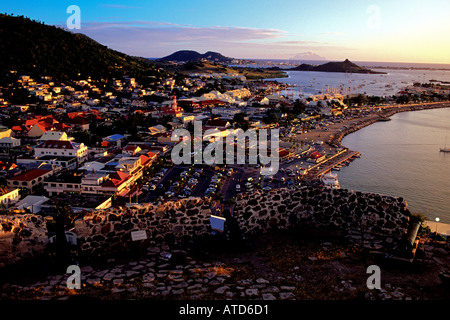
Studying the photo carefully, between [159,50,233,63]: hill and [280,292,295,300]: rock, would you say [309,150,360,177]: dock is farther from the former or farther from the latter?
[159,50,233,63]: hill

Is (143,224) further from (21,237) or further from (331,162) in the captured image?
(331,162)

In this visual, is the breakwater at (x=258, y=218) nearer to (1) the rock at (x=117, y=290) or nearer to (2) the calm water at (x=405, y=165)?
(1) the rock at (x=117, y=290)

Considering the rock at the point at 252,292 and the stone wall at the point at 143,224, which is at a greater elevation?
the stone wall at the point at 143,224

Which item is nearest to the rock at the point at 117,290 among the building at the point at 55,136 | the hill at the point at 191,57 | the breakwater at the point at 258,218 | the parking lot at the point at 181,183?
the breakwater at the point at 258,218

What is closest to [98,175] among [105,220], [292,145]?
[105,220]

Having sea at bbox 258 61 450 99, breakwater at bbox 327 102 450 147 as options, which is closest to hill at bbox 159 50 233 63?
sea at bbox 258 61 450 99
